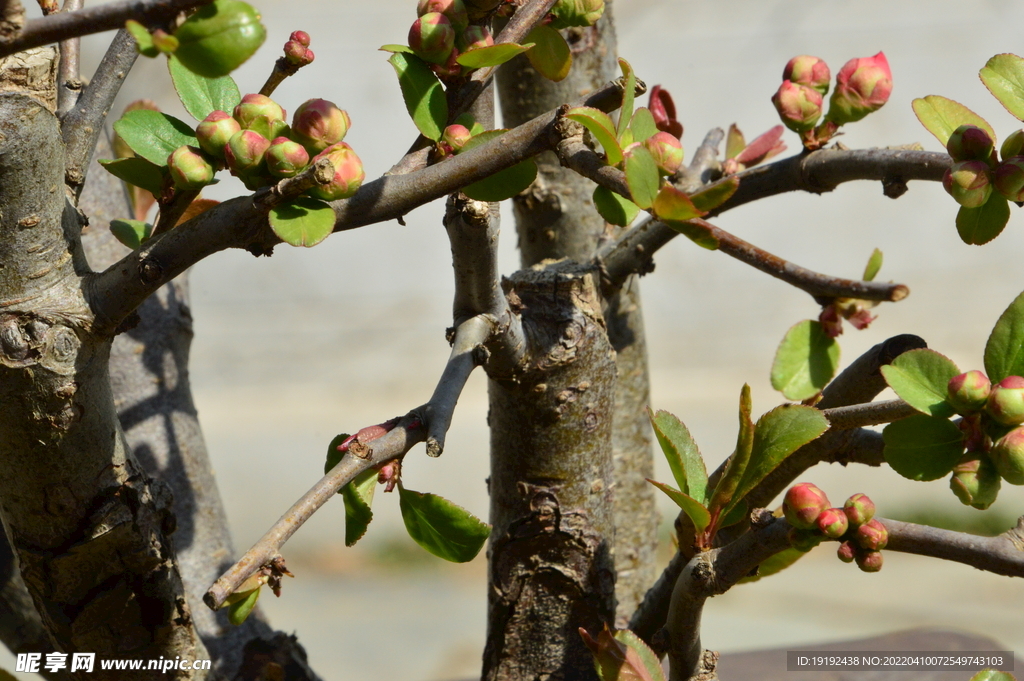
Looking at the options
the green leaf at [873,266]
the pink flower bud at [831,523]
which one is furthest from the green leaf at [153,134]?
the green leaf at [873,266]

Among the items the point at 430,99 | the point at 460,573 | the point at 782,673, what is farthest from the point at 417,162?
the point at 460,573

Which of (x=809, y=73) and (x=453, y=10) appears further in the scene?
(x=809, y=73)

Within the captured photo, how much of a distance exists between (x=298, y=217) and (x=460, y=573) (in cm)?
265

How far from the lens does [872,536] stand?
1.20ft

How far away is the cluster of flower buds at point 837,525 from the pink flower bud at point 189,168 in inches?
10.9

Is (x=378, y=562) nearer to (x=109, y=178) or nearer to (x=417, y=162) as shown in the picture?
(x=109, y=178)

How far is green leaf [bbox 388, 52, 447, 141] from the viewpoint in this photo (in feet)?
1.20

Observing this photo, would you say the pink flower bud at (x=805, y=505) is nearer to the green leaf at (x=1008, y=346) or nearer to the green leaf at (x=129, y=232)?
the green leaf at (x=1008, y=346)

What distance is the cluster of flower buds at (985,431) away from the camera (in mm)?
348

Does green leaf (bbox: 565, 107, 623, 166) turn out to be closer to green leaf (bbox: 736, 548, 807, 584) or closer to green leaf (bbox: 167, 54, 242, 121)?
green leaf (bbox: 167, 54, 242, 121)

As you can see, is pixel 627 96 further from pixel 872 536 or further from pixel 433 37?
pixel 872 536

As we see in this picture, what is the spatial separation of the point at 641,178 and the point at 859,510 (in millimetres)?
195

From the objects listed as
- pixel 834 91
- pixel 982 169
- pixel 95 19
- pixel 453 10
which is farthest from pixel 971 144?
pixel 95 19

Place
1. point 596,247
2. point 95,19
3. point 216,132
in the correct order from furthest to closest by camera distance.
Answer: point 596,247 < point 216,132 < point 95,19
